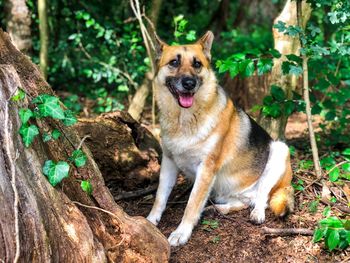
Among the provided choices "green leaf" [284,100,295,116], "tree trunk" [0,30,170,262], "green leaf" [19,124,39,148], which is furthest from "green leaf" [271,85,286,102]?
"green leaf" [19,124,39,148]

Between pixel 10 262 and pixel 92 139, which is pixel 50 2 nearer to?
pixel 92 139

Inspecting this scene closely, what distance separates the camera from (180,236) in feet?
15.1

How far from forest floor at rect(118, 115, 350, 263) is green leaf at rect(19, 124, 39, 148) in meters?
1.84

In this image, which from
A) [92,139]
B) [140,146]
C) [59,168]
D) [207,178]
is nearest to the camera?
[59,168]

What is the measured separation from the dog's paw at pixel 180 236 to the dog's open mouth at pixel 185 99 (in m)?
1.19

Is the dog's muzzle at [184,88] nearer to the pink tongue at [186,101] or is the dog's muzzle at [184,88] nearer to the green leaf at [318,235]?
the pink tongue at [186,101]

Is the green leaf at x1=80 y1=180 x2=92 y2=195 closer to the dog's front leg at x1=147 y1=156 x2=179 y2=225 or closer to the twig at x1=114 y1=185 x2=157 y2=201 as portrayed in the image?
the dog's front leg at x1=147 y1=156 x2=179 y2=225

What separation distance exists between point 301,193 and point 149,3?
4109mm

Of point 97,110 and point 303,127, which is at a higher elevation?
point 97,110

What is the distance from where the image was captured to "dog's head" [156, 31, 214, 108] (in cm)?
480

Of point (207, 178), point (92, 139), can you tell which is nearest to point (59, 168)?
point (207, 178)

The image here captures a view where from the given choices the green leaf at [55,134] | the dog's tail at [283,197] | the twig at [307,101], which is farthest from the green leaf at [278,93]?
the green leaf at [55,134]

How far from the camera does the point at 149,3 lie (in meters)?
7.85

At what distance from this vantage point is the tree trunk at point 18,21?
7.63 m
